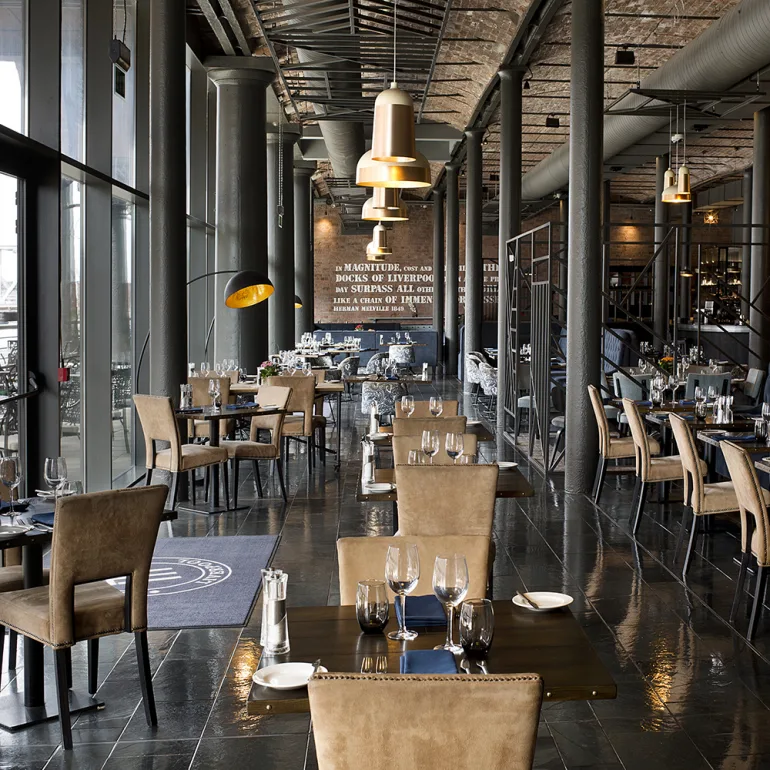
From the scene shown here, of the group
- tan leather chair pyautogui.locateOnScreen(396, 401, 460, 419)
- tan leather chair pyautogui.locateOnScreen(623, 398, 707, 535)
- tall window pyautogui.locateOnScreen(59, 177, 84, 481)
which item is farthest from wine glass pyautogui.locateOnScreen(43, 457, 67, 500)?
tan leather chair pyautogui.locateOnScreen(623, 398, 707, 535)

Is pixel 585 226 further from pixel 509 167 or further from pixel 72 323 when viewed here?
pixel 509 167

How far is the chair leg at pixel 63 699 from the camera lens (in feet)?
10.8

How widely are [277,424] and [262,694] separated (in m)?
5.69

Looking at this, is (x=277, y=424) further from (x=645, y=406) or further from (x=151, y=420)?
(x=645, y=406)

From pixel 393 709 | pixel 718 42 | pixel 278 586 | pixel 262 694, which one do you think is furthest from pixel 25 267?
pixel 718 42

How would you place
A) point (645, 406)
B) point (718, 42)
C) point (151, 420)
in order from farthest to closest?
point (718, 42) → point (645, 406) → point (151, 420)

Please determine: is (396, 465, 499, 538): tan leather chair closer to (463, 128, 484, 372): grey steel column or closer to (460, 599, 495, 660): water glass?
(460, 599, 495, 660): water glass

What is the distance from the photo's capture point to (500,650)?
2334mm

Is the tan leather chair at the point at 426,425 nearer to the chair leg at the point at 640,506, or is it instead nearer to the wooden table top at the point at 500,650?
the chair leg at the point at 640,506

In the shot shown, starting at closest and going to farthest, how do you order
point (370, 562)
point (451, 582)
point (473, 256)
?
point (451, 582) < point (370, 562) < point (473, 256)

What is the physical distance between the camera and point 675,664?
4043mm

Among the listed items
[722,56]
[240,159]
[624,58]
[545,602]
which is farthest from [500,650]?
[624,58]

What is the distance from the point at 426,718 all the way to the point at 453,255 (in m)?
18.4

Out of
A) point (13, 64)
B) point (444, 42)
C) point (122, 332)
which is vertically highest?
point (444, 42)
